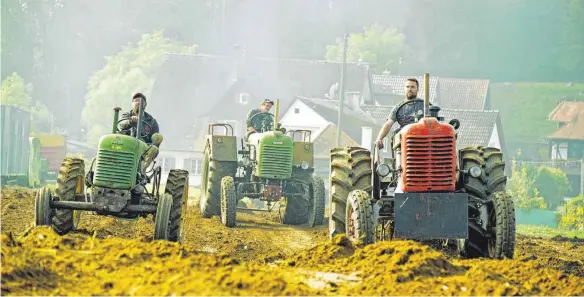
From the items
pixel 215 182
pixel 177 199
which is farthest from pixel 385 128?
pixel 215 182

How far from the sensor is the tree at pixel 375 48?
332 ft

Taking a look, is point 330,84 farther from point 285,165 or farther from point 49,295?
point 49,295

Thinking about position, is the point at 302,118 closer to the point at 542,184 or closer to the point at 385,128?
the point at 542,184

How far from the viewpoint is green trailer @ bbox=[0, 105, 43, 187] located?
4239cm

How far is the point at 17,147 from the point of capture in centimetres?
4547

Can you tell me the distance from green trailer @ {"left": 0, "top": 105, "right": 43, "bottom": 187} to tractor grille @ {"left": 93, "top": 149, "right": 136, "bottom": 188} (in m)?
26.8

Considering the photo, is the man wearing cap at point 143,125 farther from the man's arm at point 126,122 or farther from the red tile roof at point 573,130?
the red tile roof at point 573,130

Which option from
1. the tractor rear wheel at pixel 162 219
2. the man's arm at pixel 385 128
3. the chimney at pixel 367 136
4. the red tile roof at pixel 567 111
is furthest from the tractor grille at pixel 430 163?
the red tile roof at pixel 567 111

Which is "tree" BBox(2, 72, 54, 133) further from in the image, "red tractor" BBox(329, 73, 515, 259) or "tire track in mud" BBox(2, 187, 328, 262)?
"red tractor" BBox(329, 73, 515, 259)

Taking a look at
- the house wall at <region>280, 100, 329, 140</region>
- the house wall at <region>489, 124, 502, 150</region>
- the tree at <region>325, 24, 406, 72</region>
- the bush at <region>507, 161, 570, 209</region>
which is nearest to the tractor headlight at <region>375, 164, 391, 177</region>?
the bush at <region>507, 161, 570, 209</region>

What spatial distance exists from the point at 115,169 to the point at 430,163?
4.02 meters

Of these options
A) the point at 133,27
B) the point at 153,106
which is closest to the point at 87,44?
the point at 133,27

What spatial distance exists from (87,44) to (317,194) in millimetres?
84869

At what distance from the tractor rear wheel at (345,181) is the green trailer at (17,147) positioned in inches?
1096
